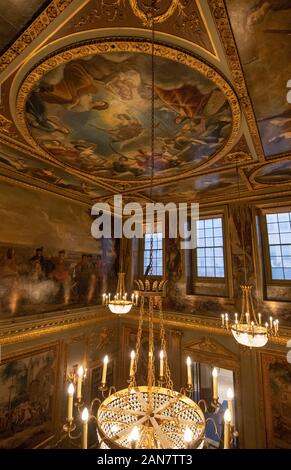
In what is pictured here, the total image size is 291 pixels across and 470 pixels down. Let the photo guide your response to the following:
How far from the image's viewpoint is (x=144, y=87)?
135 inches

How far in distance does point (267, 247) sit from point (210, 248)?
2.10m

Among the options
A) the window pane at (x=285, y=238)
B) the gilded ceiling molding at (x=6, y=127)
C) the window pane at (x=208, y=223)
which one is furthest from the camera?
the window pane at (x=208, y=223)

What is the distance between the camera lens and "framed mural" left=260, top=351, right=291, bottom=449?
685cm

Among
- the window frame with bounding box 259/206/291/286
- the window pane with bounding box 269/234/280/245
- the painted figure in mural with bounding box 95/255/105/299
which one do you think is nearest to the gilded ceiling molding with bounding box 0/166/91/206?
the painted figure in mural with bounding box 95/255/105/299

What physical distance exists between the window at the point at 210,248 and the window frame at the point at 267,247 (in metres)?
1.49

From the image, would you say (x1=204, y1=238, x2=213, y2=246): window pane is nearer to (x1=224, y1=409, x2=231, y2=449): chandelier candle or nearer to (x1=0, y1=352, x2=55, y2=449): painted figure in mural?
(x1=0, y1=352, x2=55, y2=449): painted figure in mural

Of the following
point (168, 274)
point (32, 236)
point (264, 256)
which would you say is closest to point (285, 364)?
point (264, 256)

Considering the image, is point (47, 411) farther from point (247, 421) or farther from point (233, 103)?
point (233, 103)

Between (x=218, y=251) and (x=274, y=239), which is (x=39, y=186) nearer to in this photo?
(x=218, y=251)

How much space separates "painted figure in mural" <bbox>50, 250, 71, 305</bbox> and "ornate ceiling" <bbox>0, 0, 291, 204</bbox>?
3447 mm

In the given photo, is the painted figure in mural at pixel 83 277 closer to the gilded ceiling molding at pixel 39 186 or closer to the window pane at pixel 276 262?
the gilded ceiling molding at pixel 39 186

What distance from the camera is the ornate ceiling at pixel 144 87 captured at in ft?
8.16

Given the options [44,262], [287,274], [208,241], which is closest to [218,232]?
[208,241]

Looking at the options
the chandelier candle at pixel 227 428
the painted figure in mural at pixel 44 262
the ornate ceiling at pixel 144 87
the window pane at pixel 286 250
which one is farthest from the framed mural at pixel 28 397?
the window pane at pixel 286 250
